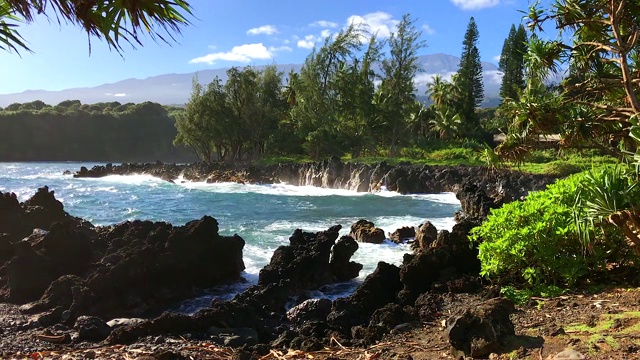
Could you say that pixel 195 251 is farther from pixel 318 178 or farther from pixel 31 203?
pixel 318 178

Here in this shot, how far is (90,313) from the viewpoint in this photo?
9.83 m

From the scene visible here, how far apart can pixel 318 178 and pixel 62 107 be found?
93.3 metres

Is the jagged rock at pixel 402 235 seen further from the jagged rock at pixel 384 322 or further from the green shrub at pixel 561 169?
the green shrub at pixel 561 169

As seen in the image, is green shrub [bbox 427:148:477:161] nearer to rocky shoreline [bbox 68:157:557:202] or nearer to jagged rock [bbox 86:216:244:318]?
rocky shoreline [bbox 68:157:557:202]

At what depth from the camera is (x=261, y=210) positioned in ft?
89.8

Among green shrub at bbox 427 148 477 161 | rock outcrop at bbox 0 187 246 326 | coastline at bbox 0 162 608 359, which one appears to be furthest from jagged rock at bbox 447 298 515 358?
green shrub at bbox 427 148 477 161

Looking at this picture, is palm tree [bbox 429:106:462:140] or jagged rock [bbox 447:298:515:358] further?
palm tree [bbox 429:106:462:140]

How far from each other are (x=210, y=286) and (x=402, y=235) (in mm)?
8499

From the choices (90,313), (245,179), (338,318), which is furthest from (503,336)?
(245,179)

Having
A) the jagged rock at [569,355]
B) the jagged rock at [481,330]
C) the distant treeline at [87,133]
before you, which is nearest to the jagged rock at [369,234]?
the jagged rock at [481,330]

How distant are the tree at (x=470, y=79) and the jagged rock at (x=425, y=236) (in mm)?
41470

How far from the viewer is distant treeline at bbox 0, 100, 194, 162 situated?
9788cm

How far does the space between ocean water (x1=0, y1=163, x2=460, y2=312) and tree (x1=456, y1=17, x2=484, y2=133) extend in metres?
27.4

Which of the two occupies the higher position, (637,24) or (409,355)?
(637,24)
